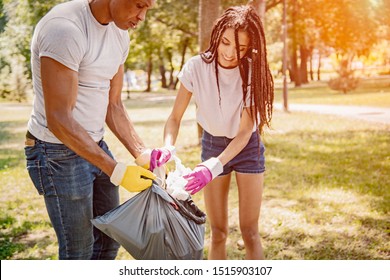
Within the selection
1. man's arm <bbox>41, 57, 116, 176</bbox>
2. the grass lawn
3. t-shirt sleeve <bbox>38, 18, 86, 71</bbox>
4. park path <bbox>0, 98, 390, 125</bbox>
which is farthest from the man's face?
park path <bbox>0, 98, 390, 125</bbox>

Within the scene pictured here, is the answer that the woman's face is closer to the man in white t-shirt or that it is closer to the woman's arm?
the woman's arm

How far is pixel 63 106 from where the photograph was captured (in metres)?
1.77

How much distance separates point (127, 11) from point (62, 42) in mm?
299

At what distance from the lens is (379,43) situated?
7008mm

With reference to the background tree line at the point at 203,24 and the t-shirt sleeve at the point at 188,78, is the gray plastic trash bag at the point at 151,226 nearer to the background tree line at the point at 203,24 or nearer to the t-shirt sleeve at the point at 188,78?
the t-shirt sleeve at the point at 188,78

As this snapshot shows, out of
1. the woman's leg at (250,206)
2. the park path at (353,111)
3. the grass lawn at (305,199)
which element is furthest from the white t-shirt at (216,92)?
the park path at (353,111)

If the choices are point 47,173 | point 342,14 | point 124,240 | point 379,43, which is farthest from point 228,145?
point 342,14

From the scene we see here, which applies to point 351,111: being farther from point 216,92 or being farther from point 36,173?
point 36,173

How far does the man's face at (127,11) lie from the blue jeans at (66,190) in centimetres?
53

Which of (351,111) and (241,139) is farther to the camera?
(351,111)

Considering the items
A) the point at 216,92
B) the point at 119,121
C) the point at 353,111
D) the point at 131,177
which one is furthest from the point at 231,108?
the point at 353,111

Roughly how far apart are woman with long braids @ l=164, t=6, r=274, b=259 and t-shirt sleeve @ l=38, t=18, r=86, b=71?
750 millimetres
